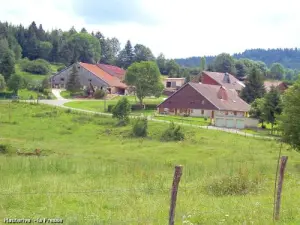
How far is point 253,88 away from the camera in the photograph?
252 ft

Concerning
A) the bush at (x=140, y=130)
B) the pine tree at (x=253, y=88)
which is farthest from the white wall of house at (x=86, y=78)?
the bush at (x=140, y=130)

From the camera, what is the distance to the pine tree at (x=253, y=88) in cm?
7447

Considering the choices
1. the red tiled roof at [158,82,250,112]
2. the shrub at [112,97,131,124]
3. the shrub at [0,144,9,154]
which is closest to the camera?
the shrub at [0,144,9,154]

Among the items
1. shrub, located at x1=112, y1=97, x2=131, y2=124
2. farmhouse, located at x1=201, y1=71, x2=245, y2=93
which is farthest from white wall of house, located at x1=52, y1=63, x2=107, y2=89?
shrub, located at x1=112, y1=97, x2=131, y2=124

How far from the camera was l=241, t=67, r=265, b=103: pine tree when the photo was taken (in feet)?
244

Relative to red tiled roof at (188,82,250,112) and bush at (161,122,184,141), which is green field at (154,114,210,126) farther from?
bush at (161,122,184,141)

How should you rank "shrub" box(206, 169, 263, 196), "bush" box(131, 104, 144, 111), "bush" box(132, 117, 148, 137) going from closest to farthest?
"shrub" box(206, 169, 263, 196) → "bush" box(132, 117, 148, 137) → "bush" box(131, 104, 144, 111)

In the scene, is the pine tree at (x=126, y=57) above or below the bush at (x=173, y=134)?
above

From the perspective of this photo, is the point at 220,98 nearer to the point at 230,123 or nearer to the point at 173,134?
the point at 230,123

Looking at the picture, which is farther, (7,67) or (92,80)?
(92,80)

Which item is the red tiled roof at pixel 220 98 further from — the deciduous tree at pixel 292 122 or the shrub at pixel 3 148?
the shrub at pixel 3 148

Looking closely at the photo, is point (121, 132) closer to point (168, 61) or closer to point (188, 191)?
point (188, 191)

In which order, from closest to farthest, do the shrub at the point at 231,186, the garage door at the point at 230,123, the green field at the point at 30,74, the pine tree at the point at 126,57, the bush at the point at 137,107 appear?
the shrub at the point at 231,186 → the garage door at the point at 230,123 → the bush at the point at 137,107 → the green field at the point at 30,74 → the pine tree at the point at 126,57

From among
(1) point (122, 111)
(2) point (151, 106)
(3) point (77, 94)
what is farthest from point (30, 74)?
(1) point (122, 111)
